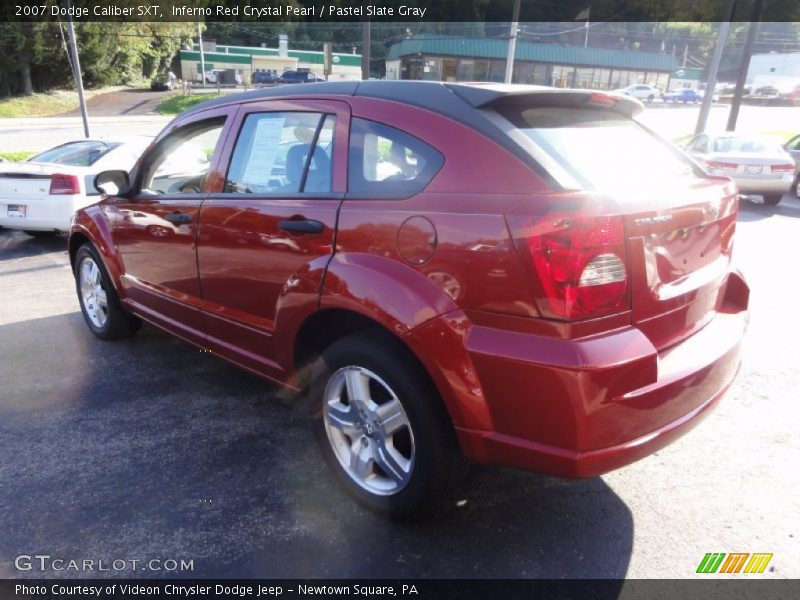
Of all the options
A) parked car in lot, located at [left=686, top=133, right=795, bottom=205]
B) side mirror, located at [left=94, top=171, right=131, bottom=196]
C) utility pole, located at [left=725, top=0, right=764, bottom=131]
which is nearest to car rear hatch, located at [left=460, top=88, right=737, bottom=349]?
side mirror, located at [left=94, top=171, right=131, bottom=196]

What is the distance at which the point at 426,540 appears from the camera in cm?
248

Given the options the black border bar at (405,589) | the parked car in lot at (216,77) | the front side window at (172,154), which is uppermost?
the front side window at (172,154)

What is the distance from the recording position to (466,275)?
213 cm

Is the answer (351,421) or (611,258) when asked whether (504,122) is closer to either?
(611,258)

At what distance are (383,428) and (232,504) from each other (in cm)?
82

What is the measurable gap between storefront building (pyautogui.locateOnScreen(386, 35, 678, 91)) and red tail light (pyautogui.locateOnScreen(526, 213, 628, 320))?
48829 mm

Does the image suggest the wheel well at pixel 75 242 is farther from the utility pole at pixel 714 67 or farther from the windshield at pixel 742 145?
the utility pole at pixel 714 67

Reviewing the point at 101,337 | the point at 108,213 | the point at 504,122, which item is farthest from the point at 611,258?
the point at 101,337

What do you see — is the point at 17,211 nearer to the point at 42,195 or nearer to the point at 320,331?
the point at 42,195

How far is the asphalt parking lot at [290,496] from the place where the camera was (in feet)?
7.84

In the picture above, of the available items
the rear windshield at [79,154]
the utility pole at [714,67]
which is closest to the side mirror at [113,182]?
the rear windshield at [79,154]

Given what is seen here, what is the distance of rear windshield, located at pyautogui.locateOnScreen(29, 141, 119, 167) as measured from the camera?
8.11 m

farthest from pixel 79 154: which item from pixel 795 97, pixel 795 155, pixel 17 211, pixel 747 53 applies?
pixel 795 97

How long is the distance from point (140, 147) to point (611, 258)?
8.15m
